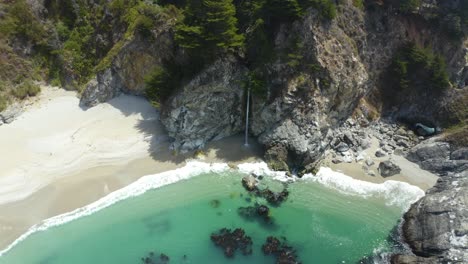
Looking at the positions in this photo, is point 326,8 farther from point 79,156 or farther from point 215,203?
point 79,156

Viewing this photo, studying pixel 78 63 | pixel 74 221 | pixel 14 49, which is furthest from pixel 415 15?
pixel 14 49

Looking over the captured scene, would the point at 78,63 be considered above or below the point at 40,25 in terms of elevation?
below

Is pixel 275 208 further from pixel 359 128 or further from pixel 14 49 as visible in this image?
pixel 14 49

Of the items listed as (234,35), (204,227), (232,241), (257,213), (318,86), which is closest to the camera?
(232,241)

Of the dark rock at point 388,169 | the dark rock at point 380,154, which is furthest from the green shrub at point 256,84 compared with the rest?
the dark rock at point 388,169

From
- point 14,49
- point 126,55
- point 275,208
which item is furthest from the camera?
point 14,49

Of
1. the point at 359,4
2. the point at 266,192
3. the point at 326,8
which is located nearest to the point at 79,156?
the point at 266,192

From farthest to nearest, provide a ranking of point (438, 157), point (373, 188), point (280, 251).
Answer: point (438, 157) → point (373, 188) → point (280, 251)
